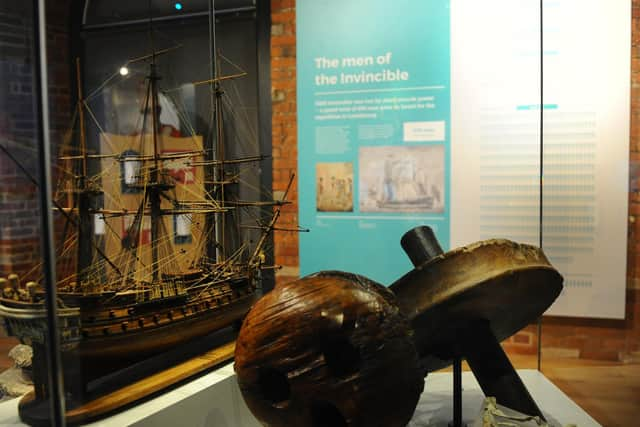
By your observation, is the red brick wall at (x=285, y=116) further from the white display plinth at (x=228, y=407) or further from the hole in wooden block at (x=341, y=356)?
the hole in wooden block at (x=341, y=356)

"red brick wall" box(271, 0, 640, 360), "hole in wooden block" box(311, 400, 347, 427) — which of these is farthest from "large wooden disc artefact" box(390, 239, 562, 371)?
"red brick wall" box(271, 0, 640, 360)

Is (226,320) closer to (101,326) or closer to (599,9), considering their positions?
(101,326)

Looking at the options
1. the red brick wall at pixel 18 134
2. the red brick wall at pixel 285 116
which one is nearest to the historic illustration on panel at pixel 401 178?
the red brick wall at pixel 285 116

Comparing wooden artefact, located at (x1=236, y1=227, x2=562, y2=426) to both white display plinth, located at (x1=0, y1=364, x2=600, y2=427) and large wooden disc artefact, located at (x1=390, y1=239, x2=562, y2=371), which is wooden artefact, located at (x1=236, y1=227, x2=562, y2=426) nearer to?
large wooden disc artefact, located at (x1=390, y1=239, x2=562, y2=371)

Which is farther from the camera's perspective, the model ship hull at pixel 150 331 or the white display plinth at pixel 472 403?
the white display plinth at pixel 472 403

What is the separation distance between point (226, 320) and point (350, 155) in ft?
3.80

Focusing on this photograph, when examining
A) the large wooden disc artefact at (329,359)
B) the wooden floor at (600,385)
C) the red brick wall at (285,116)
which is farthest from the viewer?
the red brick wall at (285,116)

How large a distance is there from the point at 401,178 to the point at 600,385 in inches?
63.1

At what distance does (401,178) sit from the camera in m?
3.39

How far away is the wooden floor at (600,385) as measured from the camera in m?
2.97

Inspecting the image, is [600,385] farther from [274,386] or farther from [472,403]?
[274,386]

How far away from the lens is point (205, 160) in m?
3.03

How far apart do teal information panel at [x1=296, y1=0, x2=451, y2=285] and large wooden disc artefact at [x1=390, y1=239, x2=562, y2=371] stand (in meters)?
1.17

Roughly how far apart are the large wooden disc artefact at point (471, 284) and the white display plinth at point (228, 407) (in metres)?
0.74
